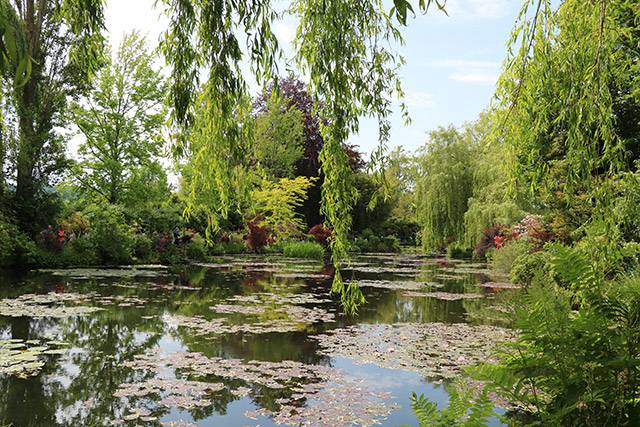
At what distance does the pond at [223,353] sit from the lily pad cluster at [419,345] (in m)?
0.02

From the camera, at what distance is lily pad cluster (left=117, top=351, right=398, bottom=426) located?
351 cm

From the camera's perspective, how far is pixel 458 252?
23.6 m

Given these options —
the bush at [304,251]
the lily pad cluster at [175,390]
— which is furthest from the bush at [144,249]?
the lily pad cluster at [175,390]

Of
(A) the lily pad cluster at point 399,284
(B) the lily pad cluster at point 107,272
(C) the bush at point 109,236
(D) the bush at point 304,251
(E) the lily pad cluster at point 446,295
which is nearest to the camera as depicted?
(E) the lily pad cluster at point 446,295

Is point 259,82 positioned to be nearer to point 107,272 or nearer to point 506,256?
point 107,272

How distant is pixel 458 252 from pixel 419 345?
734 inches

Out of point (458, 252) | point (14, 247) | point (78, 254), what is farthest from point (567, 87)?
point (458, 252)

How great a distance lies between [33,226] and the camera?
41.3 feet

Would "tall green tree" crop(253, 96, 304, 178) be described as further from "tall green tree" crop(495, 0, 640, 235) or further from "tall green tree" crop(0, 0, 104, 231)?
"tall green tree" crop(495, 0, 640, 235)

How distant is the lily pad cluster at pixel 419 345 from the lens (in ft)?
16.3

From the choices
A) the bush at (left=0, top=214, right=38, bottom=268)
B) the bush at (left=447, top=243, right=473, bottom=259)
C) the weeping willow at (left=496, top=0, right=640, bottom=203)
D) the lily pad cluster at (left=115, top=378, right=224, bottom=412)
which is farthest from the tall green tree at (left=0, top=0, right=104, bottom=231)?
the bush at (left=447, top=243, right=473, bottom=259)

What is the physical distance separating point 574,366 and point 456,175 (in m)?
19.8

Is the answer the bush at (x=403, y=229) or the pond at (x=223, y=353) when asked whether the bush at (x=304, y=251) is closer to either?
the pond at (x=223, y=353)

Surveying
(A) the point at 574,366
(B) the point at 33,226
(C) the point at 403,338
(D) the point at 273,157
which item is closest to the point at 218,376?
(C) the point at 403,338
